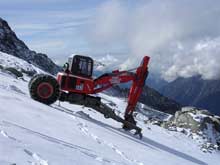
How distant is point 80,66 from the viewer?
21.4 meters

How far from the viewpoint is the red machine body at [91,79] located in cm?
2103

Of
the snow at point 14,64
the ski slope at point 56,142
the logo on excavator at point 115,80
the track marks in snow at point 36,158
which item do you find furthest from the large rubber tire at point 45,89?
the snow at point 14,64

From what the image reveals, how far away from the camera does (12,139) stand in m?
11.0

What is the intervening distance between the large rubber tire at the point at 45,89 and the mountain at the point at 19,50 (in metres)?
82.2

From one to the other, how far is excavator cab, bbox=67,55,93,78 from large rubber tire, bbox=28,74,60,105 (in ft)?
4.84

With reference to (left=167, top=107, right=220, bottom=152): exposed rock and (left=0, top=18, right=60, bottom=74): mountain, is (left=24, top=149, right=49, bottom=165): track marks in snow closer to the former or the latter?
(left=167, top=107, right=220, bottom=152): exposed rock

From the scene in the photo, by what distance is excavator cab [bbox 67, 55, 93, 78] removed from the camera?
21.3m

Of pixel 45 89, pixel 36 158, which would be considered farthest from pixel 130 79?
pixel 36 158

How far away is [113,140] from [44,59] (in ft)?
344

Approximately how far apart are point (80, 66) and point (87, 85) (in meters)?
0.99

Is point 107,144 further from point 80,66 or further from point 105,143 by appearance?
point 80,66

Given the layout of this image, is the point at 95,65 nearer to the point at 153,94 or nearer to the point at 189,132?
the point at 189,132

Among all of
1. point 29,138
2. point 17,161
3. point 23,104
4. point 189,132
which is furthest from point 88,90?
point 189,132

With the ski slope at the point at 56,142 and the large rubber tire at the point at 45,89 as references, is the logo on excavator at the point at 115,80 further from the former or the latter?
the ski slope at the point at 56,142
